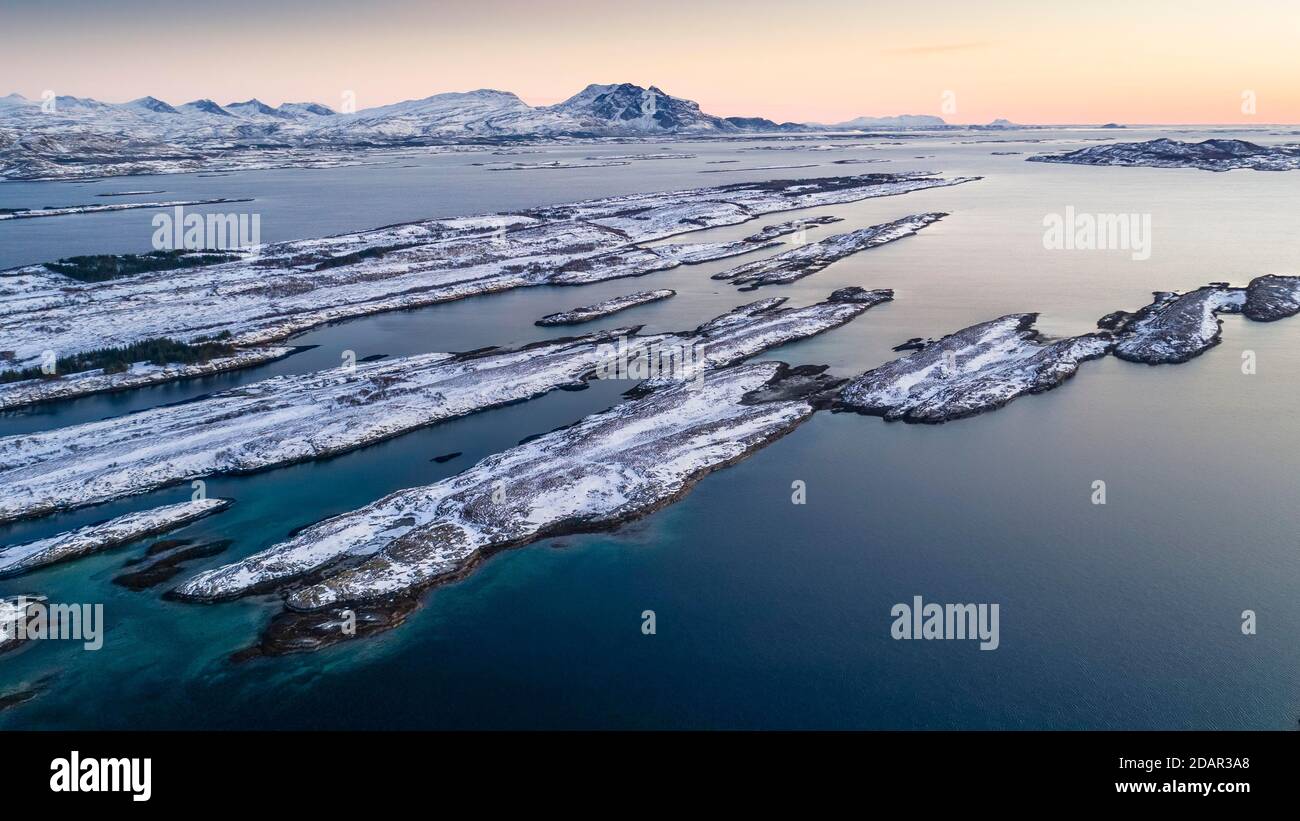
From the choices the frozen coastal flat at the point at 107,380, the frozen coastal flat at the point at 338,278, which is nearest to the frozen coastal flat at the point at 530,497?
the frozen coastal flat at the point at 107,380

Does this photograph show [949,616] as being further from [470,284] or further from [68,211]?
[68,211]

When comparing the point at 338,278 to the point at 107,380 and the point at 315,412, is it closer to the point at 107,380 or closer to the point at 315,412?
the point at 107,380

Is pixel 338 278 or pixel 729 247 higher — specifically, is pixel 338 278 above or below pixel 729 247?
below

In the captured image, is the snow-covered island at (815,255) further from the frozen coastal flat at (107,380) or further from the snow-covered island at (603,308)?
the frozen coastal flat at (107,380)

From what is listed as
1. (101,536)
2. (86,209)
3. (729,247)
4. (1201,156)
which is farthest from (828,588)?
(1201,156)

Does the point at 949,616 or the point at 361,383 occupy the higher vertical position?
the point at 361,383

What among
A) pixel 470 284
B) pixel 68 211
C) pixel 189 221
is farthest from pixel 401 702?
pixel 68 211
